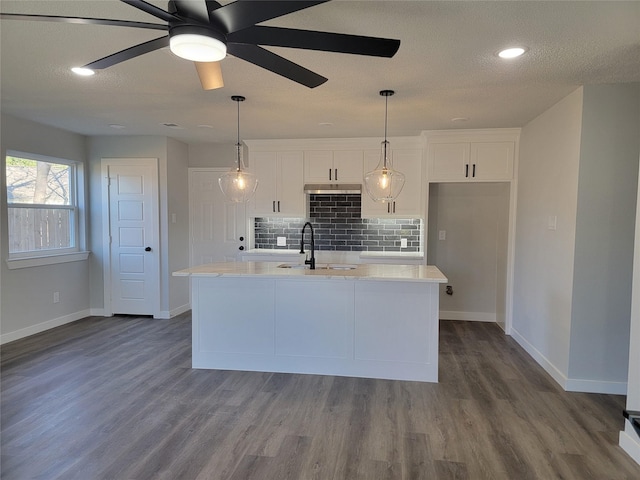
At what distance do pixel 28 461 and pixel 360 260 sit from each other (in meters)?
3.82

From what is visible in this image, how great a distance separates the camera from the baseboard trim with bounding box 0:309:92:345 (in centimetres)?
412

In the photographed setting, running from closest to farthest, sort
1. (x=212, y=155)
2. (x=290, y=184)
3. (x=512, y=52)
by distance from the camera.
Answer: (x=512, y=52) < (x=290, y=184) < (x=212, y=155)

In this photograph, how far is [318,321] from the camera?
3.34 metres

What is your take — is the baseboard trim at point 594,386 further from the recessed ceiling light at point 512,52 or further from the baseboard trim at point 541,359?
the recessed ceiling light at point 512,52

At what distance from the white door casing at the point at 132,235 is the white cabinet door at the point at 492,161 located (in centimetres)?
420

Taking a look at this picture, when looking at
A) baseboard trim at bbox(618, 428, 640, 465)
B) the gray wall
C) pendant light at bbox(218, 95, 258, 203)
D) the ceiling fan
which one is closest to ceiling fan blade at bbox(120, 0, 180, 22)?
the ceiling fan

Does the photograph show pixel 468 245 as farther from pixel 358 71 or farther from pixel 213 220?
pixel 213 220

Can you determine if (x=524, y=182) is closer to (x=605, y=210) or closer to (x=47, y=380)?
(x=605, y=210)

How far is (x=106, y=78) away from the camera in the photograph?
9.67ft

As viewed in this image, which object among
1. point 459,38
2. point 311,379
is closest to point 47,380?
point 311,379

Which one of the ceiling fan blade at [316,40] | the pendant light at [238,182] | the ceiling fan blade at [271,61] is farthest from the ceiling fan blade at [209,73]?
the pendant light at [238,182]

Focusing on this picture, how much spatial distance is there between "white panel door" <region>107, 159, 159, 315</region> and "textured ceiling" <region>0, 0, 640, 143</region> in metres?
0.82

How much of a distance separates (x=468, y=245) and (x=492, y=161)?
1186 millimetres

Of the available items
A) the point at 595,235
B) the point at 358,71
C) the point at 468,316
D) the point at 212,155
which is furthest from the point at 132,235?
the point at 595,235
